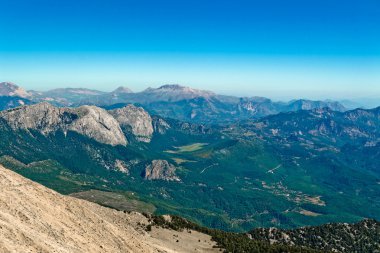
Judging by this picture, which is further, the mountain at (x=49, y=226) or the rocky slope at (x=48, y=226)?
the mountain at (x=49, y=226)

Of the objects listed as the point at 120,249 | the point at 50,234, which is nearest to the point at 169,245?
the point at 120,249

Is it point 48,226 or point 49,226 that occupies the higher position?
point 48,226

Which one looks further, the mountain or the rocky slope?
the mountain

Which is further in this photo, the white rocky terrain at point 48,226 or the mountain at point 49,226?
the mountain at point 49,226

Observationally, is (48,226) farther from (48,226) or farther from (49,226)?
(49,226)

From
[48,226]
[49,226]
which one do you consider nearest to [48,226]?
[48,226]

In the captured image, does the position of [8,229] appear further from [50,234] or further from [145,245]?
[145,245]

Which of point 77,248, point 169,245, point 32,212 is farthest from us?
point 169,245

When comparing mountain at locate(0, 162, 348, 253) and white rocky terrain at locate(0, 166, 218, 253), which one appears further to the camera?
mountain at locate(0, 162, 348, 253)
